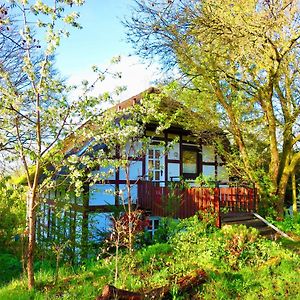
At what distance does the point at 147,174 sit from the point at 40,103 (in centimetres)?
746

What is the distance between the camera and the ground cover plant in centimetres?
558

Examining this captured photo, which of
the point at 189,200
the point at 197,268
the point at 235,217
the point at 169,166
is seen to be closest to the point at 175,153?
the point at 169,166

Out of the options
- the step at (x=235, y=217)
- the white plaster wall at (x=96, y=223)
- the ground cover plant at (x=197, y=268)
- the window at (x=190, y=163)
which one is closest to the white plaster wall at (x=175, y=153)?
the window at (x=190, y=163)

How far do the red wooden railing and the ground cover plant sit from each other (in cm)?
201

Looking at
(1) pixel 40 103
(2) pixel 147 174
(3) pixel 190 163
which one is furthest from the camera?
(3) pixel 190 163

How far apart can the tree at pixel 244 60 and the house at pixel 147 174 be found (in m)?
1.34

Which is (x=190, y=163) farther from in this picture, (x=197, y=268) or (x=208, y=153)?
(x=197, y=268)

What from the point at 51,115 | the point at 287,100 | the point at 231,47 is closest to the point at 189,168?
the point at 287,100

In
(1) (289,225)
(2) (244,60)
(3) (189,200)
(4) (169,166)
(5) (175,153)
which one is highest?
(2) (244,60)

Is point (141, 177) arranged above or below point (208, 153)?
below

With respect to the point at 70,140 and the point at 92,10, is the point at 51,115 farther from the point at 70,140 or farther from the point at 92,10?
the point at 92,10

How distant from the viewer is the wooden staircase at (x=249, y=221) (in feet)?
34.6

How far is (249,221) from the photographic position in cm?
1112

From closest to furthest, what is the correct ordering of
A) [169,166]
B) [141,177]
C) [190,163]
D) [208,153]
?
[141,177], [169,166], [190,163], [208,153]
